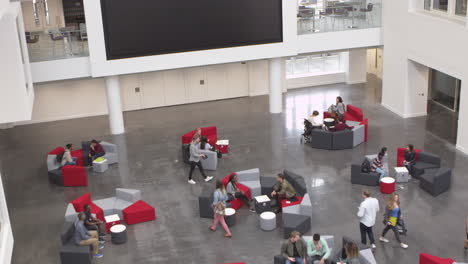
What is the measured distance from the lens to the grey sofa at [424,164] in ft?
56.5

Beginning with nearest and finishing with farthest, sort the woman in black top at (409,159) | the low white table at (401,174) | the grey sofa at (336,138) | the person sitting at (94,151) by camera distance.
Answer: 1. the low white table at (401,174)
2. the woman in black top at (409,159)
3. the person sitting at (94,151)
4. the grey sofa at (336,138)

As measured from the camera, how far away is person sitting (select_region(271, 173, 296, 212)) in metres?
15.5

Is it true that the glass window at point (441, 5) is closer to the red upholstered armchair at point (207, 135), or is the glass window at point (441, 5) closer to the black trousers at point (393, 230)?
the red upholstered armchair at point (207, 135)

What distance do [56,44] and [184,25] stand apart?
4.48m

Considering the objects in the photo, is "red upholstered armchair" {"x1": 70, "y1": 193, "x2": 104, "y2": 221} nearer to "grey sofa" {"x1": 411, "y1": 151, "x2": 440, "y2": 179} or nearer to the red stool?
the red stool

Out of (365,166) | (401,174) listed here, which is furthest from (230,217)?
(401,174)

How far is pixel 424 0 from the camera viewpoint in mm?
21531

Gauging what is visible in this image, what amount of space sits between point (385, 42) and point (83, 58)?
11.7 metres

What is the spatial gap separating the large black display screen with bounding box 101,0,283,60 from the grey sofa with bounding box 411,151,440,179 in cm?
792

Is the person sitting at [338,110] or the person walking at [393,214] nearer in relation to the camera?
the person walking at [393,214]

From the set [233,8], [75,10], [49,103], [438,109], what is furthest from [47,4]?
[438,109]

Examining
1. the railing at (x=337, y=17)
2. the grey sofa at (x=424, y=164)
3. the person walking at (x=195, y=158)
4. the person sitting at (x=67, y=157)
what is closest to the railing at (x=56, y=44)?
the person sitting at (x=67, y=157)

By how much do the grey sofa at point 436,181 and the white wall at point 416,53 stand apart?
3136 mm

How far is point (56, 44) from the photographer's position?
20984 mm
